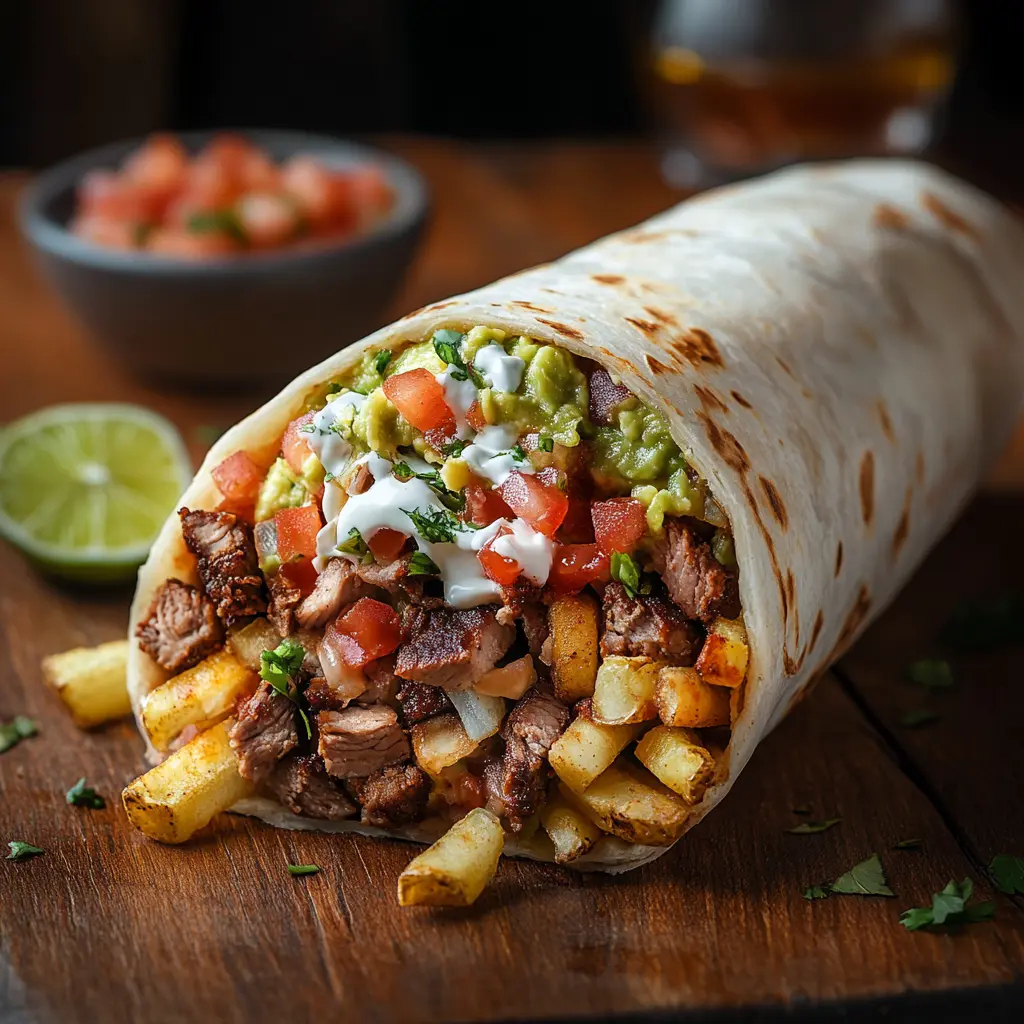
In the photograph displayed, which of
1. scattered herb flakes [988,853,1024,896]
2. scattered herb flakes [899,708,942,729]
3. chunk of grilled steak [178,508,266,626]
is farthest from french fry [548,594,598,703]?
scattered herb flakes [899,708,942,729]

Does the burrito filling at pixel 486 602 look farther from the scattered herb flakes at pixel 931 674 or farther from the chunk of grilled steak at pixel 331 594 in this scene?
the scattered herb flakes at pixel 931 674

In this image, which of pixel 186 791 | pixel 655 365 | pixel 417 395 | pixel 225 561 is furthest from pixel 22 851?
pixel 655 365

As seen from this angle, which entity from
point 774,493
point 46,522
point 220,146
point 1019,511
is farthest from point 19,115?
point 774,493

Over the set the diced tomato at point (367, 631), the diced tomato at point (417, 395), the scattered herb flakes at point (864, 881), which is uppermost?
the diced tomato at point (417, 395)

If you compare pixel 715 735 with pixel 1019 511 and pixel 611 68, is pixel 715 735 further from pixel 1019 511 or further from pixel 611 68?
pixel 611 68

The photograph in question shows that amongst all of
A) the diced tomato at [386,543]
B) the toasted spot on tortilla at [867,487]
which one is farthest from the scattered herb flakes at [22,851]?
the toasted spot on tortilla at [867,487]
